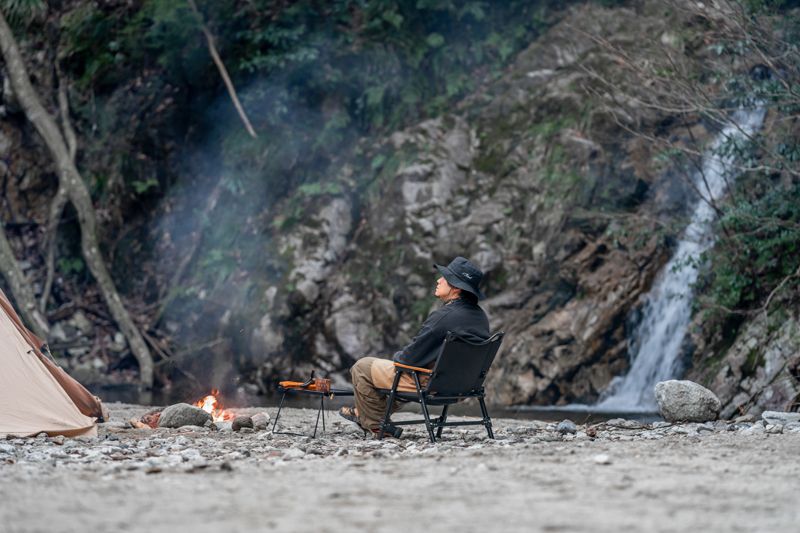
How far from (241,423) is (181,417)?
0.71 m

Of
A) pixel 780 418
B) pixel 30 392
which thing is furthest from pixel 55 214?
pixel 780 418

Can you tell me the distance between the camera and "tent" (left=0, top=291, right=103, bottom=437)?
8.03 m

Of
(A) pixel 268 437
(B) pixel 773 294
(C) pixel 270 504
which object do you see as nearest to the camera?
(C) pixel 270 504

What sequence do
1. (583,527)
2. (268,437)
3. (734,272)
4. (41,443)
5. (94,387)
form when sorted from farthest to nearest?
(94,387)
(734,272)
(268,437)
(41,443)
(583,527)

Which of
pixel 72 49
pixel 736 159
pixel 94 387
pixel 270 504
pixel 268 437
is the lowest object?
pixel 94 387

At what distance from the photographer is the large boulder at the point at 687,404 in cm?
932

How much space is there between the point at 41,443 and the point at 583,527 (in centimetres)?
551

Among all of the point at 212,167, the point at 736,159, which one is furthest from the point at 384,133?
the point at 736,159

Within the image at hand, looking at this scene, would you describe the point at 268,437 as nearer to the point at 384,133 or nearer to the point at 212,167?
the point at 384,133

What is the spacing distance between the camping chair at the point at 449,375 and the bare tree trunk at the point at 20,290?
1251 cm

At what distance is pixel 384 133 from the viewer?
19.4 metres

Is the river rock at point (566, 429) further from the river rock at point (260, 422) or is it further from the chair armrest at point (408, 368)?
the river rock at point (260, 422)

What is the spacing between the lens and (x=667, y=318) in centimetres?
1355

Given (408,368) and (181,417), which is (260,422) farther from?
(408,368)
